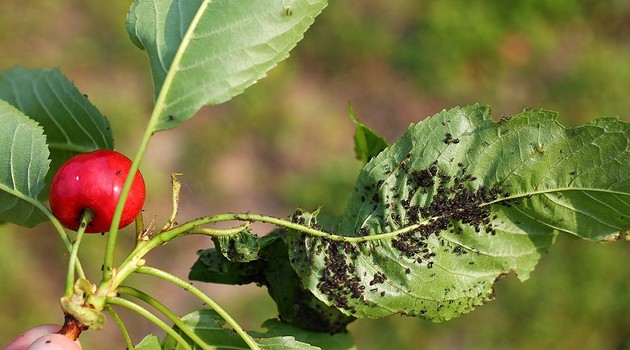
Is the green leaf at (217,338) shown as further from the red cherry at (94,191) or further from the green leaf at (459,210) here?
the red cherry at (94,191)

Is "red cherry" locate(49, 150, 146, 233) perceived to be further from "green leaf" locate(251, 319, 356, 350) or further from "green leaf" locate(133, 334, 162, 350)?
"green leaf" locate(251, 319, 356, 350)

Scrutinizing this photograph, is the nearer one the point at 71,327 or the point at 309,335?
the point at 71,327

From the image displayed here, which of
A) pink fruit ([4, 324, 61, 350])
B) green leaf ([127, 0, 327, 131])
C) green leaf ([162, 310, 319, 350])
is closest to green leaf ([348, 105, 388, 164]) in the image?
green leaf ([127, 0, 327, 131])

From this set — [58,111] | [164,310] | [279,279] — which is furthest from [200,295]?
[58,111]

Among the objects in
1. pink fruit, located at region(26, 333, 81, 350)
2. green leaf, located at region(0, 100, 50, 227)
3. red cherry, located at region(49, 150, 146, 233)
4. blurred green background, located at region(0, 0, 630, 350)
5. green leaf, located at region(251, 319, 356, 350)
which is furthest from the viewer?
blurred green background, located at region(0, 0, 630, 350)

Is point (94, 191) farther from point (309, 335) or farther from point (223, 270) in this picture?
point (309, 335)

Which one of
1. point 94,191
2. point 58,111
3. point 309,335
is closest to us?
point 94,191
